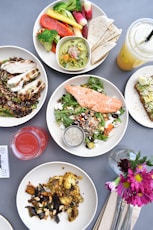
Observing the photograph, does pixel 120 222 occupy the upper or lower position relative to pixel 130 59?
lower

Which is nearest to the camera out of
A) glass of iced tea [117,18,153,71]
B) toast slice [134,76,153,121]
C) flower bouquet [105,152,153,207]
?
flower bouquet [105,152,153,207]

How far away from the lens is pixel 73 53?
1.46 meters

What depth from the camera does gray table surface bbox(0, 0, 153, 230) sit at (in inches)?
58.7

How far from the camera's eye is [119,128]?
1.49 metres

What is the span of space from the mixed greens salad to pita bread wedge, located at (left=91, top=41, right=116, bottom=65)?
77 mm

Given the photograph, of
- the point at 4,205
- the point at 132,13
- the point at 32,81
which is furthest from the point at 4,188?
the point at 132,13

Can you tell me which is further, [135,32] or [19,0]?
[19,0]

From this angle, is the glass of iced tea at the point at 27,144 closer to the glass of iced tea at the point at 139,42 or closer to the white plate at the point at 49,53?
the white plate at the point at 49,53

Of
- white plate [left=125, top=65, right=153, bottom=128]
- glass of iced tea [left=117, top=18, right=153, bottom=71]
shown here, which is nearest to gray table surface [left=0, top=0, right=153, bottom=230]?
white plate [left=125, top=65, right=153, bottom=128]

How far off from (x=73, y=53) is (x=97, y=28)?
0.15 metres

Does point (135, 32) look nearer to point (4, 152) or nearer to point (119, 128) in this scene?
point (119, 128)

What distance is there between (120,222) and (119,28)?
2.64ft

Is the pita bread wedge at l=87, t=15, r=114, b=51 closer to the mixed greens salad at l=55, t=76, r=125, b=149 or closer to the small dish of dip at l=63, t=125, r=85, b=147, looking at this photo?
the mixed greens salad at l=55, t=76, r=125, b=149

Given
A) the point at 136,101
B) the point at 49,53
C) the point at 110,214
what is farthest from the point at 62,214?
the point at 49,53
